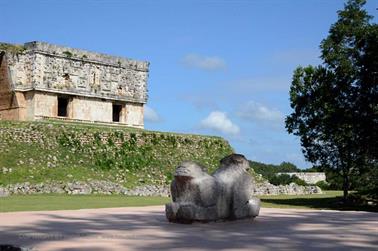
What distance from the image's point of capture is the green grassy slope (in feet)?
98.0

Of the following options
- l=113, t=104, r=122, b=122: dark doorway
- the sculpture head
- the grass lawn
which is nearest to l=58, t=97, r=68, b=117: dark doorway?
l=113, t=104, r=122, b=122: dark doorway

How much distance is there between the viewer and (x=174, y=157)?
3788 centimetres

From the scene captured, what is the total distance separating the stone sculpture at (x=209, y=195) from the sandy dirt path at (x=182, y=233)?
209mm

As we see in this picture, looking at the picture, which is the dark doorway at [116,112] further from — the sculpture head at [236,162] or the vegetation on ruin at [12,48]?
the sculpture head at [236,162]

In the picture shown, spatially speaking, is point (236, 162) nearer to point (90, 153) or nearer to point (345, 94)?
point (345, 94)

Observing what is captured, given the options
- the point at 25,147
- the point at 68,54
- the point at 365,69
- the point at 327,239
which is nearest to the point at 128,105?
the point at 68,54

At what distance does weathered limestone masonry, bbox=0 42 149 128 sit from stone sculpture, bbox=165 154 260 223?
27.4m

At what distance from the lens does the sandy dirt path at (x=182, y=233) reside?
787 centimetres

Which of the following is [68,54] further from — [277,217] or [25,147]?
[277,217]

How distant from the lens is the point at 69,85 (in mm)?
38969

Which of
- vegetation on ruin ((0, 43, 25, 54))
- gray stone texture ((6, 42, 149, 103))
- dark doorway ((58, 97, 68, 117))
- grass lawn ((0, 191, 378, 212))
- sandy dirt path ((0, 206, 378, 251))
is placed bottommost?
sandy dirt path ((0, 206, 378, 251))

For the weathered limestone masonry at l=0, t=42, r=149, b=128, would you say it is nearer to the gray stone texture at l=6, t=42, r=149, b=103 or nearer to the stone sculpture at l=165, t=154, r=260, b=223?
the gray stone texture at l=6, t=42, r=149, b=103

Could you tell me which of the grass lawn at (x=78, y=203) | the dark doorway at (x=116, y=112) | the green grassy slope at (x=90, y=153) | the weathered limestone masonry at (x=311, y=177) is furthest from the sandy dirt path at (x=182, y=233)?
the weathered limestone masonry at (x=311, y=177)

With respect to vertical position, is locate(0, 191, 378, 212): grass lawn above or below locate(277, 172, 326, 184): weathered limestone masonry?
below
